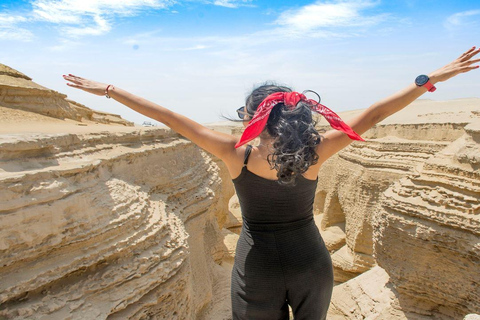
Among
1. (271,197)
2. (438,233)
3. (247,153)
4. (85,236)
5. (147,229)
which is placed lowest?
(438,233)

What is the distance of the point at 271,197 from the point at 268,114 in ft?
1.61

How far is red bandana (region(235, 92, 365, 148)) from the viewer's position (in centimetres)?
217

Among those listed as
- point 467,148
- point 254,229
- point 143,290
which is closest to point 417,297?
point 467,148

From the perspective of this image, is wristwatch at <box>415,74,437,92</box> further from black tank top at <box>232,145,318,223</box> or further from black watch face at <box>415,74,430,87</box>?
black tank top at <box>232,145,318,223</box>

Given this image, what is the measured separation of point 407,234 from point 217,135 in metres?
4.55

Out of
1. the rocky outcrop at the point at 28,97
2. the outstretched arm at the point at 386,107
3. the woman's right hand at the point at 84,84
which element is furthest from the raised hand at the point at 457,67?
the rocky outcrop at the point at 28,97

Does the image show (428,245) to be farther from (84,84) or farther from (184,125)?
(84,84)

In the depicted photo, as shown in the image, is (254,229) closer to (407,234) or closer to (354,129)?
(354,129)

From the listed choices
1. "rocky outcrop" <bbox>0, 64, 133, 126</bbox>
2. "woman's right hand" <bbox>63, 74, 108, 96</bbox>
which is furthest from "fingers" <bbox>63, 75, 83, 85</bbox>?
"rocky outcrop" <bbox>0, 64, 133, 126</bbox>

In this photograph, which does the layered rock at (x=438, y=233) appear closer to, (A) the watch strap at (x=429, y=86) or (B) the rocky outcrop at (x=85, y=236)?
(A) the watch strap at (x=429, y=86)

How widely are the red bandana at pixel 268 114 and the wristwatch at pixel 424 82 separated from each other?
2.58 feet

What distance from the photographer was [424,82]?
2643mm

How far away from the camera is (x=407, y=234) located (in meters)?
5.72

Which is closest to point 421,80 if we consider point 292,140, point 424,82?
point 424,82
